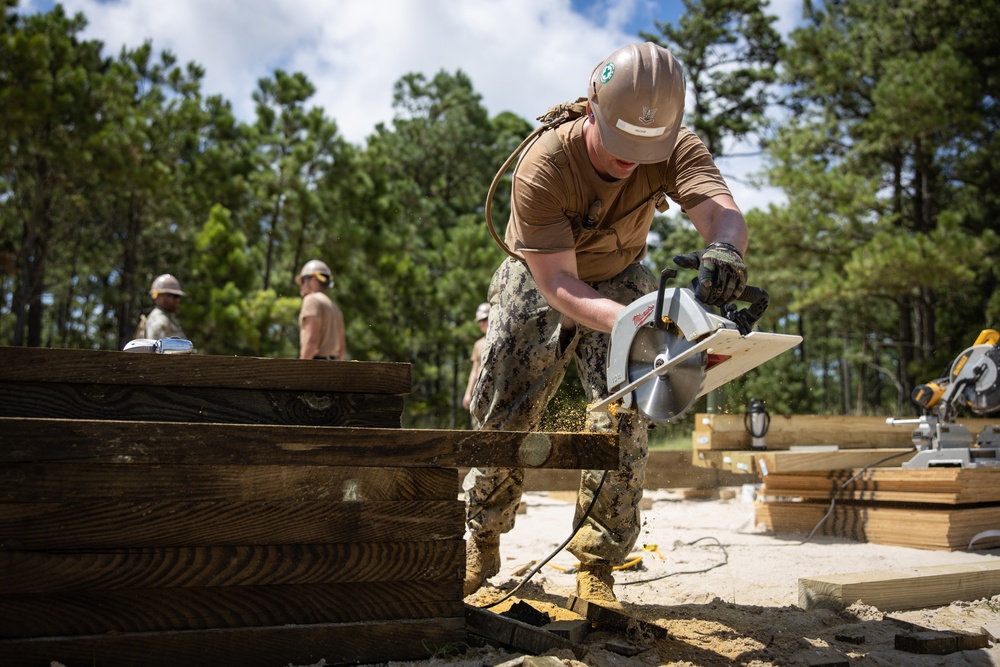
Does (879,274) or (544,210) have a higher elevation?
(879,274)

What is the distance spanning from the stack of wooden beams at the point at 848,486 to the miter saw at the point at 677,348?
131 inches

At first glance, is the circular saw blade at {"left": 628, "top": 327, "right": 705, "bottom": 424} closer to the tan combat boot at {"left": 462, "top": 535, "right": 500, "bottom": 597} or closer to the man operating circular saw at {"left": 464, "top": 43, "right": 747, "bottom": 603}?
the man operating circular saw at {"left": 464, "top": 43, "right": 747, "bottom": 603}

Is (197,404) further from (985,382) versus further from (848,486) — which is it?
(985,382)

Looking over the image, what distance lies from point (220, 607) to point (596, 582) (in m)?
1.60

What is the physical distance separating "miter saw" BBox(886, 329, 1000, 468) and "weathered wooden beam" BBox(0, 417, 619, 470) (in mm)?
4141

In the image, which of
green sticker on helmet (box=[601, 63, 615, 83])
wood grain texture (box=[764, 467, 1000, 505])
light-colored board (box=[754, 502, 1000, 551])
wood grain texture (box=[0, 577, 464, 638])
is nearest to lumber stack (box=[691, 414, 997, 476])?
wood grain texture (box=[764, 467, 1000, 505])

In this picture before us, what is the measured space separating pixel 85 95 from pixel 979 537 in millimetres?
14877

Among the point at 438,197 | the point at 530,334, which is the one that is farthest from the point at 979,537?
the point at 438,197

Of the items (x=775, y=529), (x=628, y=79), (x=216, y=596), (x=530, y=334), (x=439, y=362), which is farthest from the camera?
(x=439, y=362)

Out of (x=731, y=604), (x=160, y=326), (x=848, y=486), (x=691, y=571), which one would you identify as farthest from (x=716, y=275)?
(x=160, y=326)

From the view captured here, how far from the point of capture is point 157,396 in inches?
88.6

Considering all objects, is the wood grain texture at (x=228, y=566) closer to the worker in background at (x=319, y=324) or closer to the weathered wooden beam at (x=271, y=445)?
the weathered wooden beam at (x=271, y=445)

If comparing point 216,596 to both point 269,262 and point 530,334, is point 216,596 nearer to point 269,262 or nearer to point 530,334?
point 530,334

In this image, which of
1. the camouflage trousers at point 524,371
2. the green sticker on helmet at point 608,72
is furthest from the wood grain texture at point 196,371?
the green sticker on helmet at point 608,72
